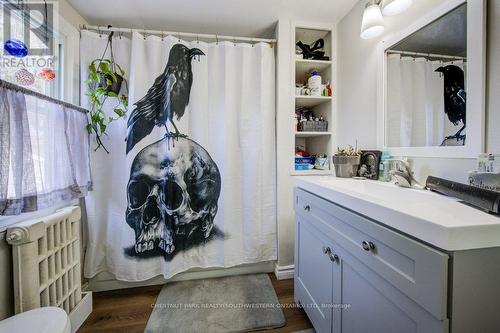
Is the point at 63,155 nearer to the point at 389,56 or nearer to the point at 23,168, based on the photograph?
the point at 23,168

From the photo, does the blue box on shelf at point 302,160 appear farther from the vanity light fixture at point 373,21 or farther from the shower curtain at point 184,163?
the vanity light fixture at point 373,21

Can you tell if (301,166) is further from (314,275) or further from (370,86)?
(314,275)

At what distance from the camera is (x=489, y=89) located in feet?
2.67

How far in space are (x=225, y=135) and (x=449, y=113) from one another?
4.46 ft

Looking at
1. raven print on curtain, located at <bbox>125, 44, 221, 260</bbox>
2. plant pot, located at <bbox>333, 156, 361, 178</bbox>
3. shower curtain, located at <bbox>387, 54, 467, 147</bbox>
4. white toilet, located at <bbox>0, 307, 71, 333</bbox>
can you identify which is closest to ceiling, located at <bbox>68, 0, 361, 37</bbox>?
raven print on curtain, located at <bbox>125, 44, 221, 260</bbox>

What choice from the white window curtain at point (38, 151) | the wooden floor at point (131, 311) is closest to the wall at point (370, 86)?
the wooden floor at point (131, 311)

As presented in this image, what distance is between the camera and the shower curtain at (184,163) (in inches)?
64.2

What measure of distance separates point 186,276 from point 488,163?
200cm

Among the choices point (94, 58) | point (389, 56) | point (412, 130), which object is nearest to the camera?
point (412, 130)

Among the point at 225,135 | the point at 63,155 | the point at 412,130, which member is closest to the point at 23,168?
the point at 63,155

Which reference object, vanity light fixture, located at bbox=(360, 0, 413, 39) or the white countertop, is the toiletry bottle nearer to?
the white countertop

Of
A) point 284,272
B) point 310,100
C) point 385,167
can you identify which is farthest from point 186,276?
point 310,100

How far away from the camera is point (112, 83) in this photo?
153 centimetres

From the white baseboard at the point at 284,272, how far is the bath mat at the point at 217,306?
0.10 metres
